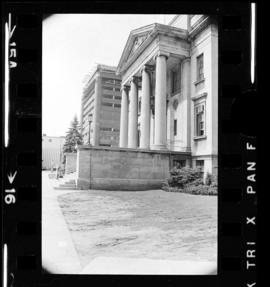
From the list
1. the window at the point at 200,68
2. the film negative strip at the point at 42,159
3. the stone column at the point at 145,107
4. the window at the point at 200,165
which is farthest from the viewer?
the stone column at the point at 145,107

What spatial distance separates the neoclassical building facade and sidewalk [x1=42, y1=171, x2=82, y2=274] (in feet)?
9.13

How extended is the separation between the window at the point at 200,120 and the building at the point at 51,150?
4.30m

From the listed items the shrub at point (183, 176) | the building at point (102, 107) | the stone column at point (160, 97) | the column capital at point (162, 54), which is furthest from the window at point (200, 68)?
the shrub at point (183, 176)

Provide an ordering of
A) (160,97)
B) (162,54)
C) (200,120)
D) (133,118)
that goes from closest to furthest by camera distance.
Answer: (200,120)
(133,118)
(160,97)
(162,54)

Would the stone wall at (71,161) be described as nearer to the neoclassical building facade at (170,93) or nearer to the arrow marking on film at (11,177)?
the neoclassical building facade at (170,93)

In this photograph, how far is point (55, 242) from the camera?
4.44m

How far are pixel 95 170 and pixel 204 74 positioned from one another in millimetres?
4591

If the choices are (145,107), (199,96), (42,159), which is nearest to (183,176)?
(42,159)

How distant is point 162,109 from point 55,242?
22.8 feet

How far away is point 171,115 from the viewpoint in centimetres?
1052

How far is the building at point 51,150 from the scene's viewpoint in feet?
14.6

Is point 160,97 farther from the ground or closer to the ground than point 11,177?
farther from the ground

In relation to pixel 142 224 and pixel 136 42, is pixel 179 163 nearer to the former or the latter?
pixel 142 224

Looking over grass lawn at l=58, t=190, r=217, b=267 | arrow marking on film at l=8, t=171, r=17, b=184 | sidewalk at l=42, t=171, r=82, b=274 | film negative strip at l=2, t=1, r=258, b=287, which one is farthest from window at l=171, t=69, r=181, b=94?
arrow marking on film at l=8, t=171, r=17, b=184
